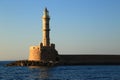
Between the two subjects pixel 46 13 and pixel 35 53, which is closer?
pixel 46 13

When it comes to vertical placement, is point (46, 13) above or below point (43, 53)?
above

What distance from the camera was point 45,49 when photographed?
56625 millimetres

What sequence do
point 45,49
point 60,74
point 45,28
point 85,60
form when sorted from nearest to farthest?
point 60,74 → point 45,28 → point 45,49 → point 85,60

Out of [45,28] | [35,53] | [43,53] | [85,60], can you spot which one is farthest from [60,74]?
[85,60]

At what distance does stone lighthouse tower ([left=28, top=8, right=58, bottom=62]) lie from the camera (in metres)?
55.7

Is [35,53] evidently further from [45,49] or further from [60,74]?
[60,74]

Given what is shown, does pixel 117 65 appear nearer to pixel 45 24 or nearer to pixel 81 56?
pixel 81 56

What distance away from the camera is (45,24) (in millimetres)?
55719

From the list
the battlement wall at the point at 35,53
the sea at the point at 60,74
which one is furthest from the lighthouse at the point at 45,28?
the sea at the point at 60,74

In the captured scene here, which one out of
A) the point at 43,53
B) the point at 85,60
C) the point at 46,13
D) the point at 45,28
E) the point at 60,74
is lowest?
the point at 60,74

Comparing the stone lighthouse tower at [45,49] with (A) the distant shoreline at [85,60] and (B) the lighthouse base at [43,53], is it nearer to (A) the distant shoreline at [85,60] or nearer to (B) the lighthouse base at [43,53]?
(B) the lighthouse base at [43,53]

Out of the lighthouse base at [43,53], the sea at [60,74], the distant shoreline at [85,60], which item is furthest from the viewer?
the distant shoreline at [85,60]

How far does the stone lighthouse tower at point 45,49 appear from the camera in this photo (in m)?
55.7

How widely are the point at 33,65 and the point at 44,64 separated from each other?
1.63 metres
